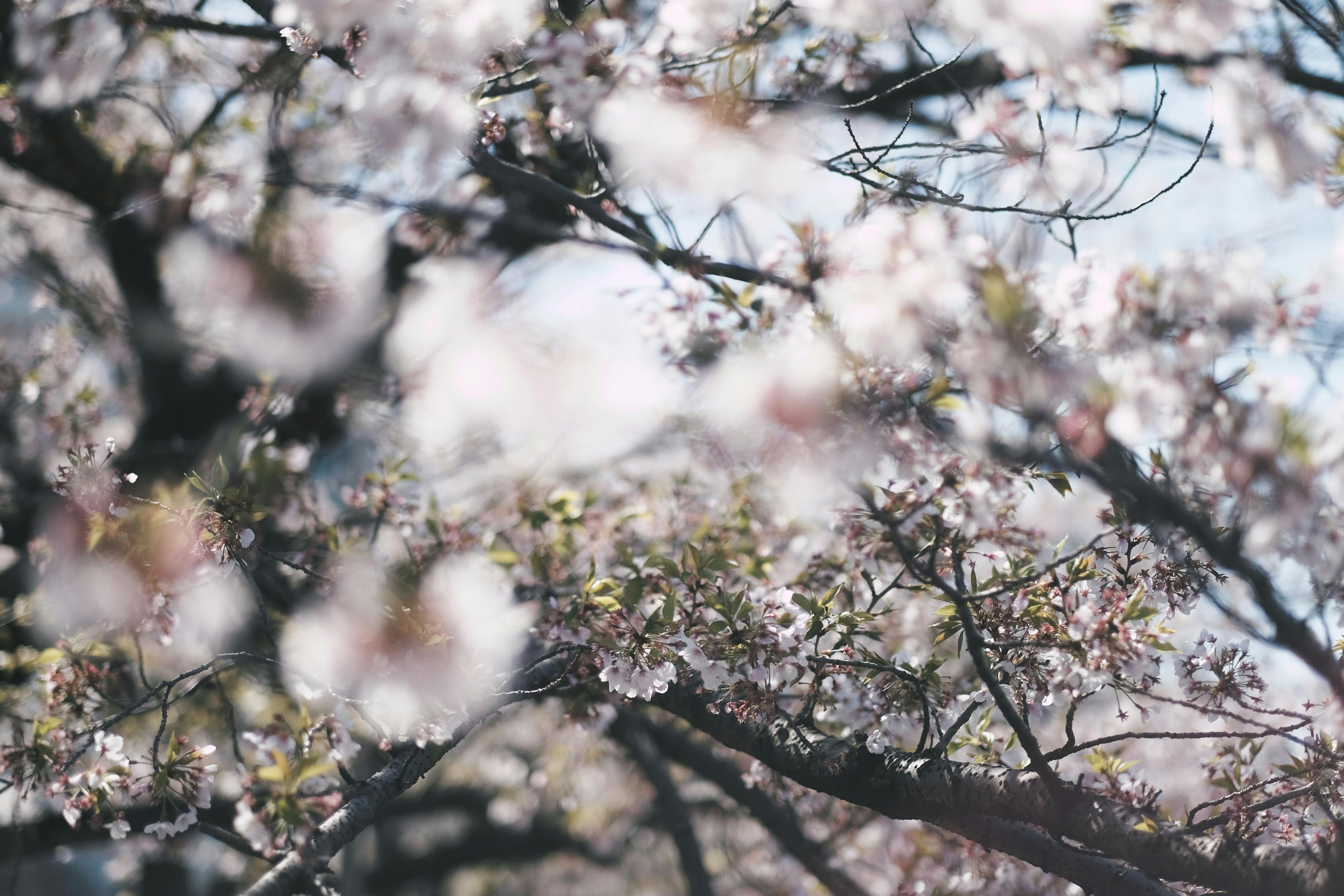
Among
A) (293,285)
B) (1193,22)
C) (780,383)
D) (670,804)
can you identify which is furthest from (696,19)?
(670,804)

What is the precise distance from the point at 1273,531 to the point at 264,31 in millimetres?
2643

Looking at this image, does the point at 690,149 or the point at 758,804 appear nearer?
the point at 690,149

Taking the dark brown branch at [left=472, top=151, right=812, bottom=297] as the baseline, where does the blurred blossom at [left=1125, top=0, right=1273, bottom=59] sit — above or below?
above

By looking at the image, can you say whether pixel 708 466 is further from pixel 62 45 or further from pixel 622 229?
pixel 62 45

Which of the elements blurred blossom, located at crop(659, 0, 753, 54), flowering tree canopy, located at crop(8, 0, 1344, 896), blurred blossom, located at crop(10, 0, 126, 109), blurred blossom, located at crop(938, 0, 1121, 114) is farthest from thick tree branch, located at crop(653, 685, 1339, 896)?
blurred blossom, located at crop(10, 0, 126, 109)

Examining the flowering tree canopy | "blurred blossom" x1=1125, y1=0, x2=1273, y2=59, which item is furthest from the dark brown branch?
"blurred blossom" x1=1125, y1=0, x2=1273, y2=59

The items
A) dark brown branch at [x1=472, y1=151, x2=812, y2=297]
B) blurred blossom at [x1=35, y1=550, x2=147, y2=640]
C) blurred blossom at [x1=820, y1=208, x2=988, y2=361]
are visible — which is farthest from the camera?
blurred blossom at [x1=35, y1=550, x2=147, y2=640]

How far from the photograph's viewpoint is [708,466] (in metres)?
3.25

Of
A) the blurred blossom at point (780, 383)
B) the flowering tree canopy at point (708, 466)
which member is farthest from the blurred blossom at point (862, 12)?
the blurred blossom at point (780, 383)

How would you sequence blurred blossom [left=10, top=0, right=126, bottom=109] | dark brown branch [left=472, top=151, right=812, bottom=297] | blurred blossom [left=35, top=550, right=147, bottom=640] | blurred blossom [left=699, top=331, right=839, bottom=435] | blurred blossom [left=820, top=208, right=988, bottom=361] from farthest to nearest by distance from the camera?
blurred blossom [left=10, top=0, right=126, bottom=109], blurred blossom [left=35, top=550, right=147, bottom=640], dark brown branch [left=472, top=151, right=812, bottom=297], blurred blossom [left=699, top=331, right=839, bottom=435], blurred blossom [left=820, top=208, right=988, bottom=361]

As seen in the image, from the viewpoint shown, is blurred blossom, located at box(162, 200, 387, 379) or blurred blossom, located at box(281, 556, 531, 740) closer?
Answer: blurred blossom, located at box(281, 556, 531, 740)

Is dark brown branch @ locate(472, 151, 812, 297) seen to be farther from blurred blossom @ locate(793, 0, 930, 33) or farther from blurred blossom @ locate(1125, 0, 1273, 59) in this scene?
blurred blossom @ locate(1125, 0, 1273, 59)

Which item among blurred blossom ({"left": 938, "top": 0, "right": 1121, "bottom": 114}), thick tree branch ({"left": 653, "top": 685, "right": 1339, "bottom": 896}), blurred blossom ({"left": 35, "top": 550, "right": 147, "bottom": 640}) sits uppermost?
blurred blossom ({"left": 938, "top": 0, "right": 1121, "bottom": 114})

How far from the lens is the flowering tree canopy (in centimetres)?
133
